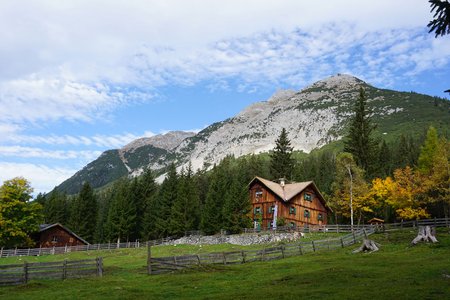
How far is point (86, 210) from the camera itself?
93.6m

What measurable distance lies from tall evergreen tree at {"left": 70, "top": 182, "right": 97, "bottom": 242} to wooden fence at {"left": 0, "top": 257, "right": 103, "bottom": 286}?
200 ft

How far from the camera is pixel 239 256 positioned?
126 feet

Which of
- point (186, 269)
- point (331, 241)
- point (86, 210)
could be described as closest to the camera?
point (186, 269)

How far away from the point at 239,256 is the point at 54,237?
54.7 m

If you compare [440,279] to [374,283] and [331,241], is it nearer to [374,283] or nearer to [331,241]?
[374,283]

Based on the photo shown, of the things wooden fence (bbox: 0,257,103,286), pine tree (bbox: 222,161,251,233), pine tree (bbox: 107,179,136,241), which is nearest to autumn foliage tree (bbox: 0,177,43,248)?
pine tree (bbox: 107,179,136,241)

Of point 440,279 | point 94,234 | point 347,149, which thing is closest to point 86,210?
point 94,234

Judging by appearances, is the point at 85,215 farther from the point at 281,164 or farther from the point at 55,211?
the point at 281,164

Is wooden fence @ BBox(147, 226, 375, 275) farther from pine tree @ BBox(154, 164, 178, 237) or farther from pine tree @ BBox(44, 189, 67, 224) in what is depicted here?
pine tree @ BBox(44, 189, 67, 224)

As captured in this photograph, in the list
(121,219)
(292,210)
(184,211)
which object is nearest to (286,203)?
(292,210)

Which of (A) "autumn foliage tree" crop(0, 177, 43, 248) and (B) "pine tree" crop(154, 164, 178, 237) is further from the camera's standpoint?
(B) "pine tree" crop(154, 164, 178, 237)

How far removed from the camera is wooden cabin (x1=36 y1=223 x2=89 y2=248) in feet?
259

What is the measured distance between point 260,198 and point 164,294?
55.9 meters

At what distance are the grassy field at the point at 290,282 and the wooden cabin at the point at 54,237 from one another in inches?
1916
